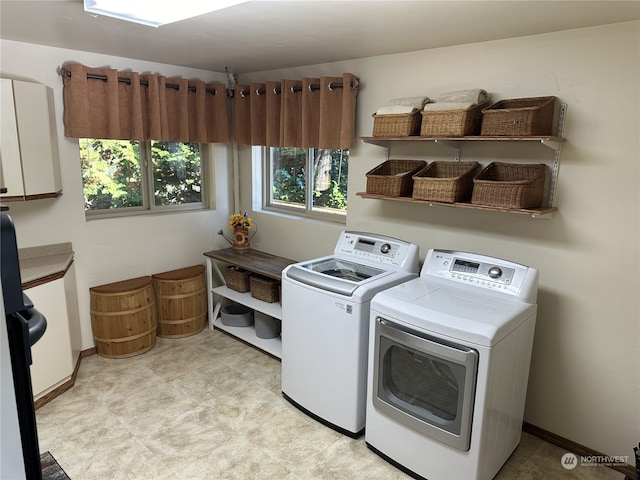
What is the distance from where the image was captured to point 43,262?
294 cm

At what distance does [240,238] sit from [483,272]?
2230 millimetres

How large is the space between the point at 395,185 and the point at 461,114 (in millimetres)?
557

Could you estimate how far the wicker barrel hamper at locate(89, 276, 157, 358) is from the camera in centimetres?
329

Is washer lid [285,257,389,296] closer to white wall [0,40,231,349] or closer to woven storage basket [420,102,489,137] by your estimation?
woven storage basket [420,102,489,137]

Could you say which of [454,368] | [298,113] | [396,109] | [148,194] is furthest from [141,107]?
[454,368]

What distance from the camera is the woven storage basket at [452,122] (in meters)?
2.36

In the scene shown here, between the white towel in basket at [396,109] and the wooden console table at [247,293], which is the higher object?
the white towel in basket at [396,109]

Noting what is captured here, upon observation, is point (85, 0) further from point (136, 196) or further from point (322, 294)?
point (136, 196)

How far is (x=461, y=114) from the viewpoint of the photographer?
235cm

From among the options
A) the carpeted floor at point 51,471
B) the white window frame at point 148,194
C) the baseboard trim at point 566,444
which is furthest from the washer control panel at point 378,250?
the carpeted floor at point 51,471

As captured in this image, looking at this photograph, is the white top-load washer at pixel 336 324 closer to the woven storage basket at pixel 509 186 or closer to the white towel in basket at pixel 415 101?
the woven storage basket at pixel 509 186

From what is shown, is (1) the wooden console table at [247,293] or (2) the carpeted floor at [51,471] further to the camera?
(1) the wooden console table at [247,293]

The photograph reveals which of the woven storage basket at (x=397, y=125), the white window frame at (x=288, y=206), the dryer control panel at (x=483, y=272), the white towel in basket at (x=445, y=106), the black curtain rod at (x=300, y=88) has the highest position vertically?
the black curtain rod at (x=300, y=88)

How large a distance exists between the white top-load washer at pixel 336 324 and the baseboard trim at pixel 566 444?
101 centimetres
